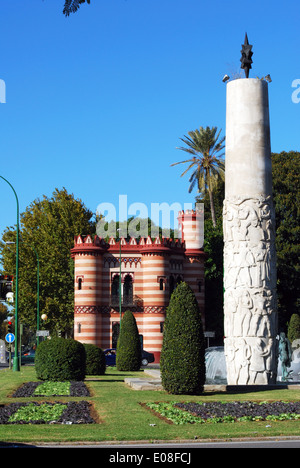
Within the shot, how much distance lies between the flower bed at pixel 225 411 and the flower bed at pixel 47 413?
2003 mm

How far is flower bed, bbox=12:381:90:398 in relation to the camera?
23078 mm

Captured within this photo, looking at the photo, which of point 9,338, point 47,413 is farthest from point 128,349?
point 47,413

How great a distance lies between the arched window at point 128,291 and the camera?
6066 cm

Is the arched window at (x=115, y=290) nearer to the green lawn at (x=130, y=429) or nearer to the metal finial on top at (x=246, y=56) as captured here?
the metal finial on top at (x=246, y=56)

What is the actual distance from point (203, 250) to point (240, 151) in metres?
38.0

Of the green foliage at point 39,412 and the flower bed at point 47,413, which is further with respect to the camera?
the green foliage at point 39,412

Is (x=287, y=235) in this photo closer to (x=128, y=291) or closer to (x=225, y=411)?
(x=128, y=291)

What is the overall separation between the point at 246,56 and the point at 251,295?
33.5ft

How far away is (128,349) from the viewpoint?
137ft

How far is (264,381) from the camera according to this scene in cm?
2739

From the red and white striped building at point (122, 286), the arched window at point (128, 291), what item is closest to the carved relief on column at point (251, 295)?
the red and white striped building at point (122, 286)

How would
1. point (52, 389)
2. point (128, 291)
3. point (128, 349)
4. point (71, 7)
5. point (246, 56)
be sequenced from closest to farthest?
point (71, 7) → point (52, 389) → point (246, 56) → point (128, 349) → point (128, 291)
